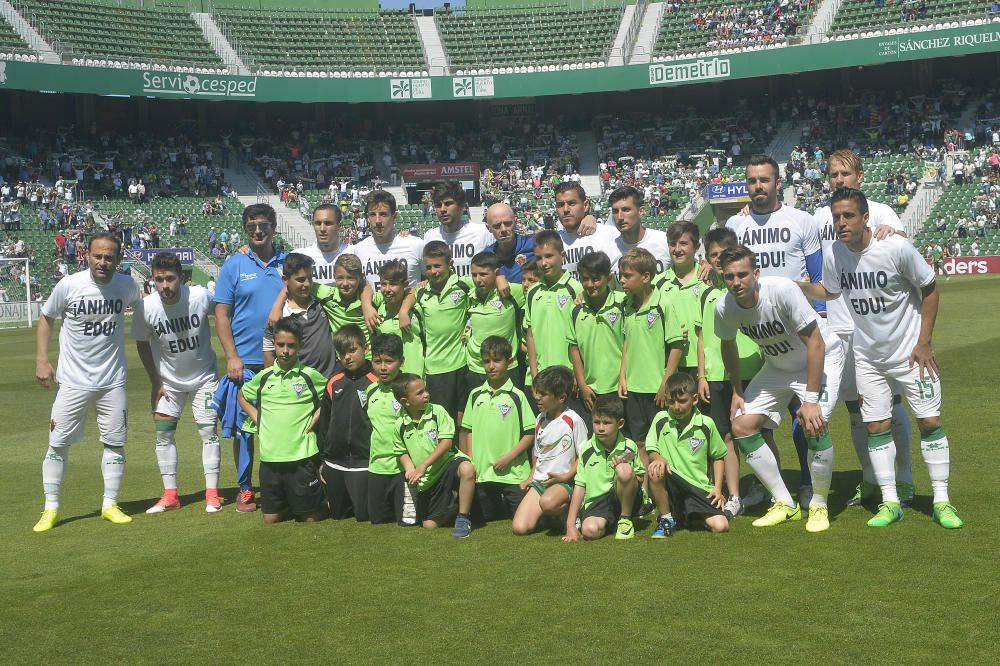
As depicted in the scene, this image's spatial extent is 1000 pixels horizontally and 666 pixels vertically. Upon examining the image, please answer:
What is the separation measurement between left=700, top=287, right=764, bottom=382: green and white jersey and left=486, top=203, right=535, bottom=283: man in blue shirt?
150 cm

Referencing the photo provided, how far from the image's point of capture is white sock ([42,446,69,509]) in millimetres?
7910

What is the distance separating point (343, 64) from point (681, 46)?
15413 mm

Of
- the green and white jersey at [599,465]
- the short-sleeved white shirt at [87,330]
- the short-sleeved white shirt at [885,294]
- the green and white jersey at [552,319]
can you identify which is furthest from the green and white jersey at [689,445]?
the short-sleeved white shirt at [87,330]

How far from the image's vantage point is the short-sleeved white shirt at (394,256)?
883 centimetres

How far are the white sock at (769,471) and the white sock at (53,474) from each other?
17.0ft

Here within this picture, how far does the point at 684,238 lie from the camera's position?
7.67 m

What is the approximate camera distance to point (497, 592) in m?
5.52

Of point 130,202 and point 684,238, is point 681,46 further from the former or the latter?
point 684,238

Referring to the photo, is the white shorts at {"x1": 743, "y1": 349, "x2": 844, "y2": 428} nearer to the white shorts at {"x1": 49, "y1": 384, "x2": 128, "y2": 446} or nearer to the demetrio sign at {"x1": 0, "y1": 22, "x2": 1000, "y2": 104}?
the white shorts at {"x1": 49, "y1": 384, "x2": 128, "y2": 446}

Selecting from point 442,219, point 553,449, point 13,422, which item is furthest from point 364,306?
point 13,422

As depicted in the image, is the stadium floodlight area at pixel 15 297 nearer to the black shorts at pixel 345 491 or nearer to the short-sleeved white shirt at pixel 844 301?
the black shorts at pixel 345 491

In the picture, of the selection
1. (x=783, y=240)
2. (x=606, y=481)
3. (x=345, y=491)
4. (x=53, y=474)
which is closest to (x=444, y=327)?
(x=345, y=491)

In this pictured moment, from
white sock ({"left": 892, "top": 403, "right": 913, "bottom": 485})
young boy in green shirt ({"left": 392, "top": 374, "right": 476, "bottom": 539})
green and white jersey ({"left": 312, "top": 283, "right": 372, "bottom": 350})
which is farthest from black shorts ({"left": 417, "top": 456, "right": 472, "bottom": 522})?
white sock ({"left": 892, "top": 403, "right": 913, "bottom": 485})

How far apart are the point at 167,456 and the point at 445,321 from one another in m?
2.55
